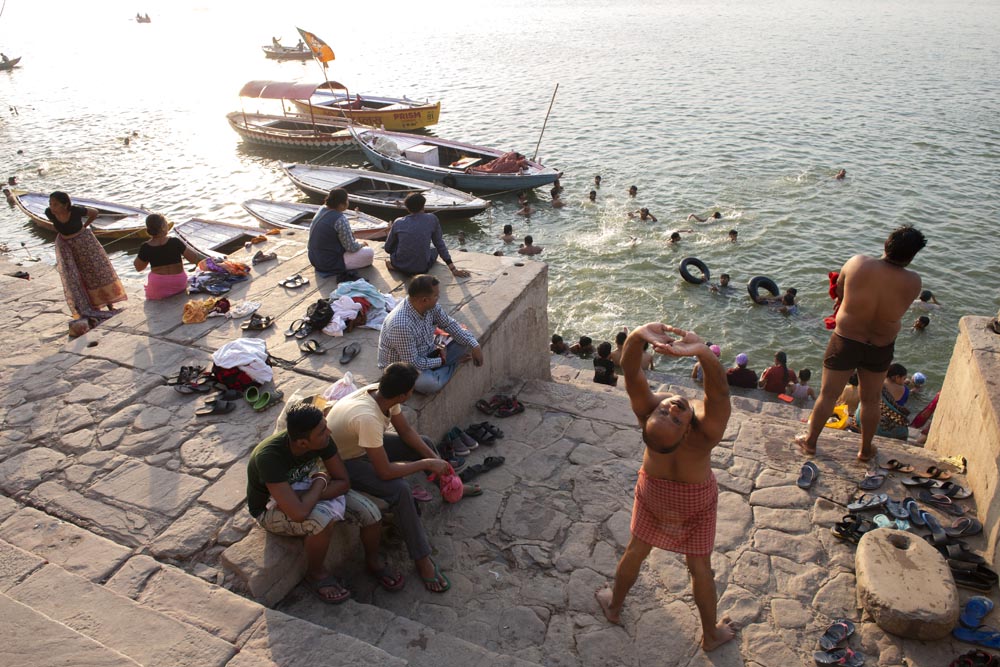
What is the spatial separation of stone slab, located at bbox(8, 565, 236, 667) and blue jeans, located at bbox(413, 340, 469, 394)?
8.88 feet

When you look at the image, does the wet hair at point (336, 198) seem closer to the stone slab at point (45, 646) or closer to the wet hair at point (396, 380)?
the wet hair at point (396, 380)

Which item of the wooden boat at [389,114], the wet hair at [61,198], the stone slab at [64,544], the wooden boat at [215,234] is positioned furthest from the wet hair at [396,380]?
the wooden boat at [389,114]

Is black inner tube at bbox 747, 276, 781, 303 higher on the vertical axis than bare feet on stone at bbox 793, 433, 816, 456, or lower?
lower

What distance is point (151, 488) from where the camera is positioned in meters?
5.29

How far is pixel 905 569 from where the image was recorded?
4.61m

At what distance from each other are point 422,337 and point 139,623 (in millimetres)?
3162

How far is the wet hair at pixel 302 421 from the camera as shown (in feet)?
13.1

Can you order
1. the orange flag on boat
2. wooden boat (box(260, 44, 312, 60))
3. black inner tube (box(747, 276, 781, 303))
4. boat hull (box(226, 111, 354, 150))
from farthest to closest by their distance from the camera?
wooden boat (box(260, 44, 312, 60)) → the orange flag on boat → boat hull (box(226, 111, 354, 150)) → black inner tube (box(747, 276, 781, 303))

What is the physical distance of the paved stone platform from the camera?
4.06 meters

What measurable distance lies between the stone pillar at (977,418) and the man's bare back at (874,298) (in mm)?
869

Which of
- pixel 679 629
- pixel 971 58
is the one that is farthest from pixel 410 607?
pixel 971 58

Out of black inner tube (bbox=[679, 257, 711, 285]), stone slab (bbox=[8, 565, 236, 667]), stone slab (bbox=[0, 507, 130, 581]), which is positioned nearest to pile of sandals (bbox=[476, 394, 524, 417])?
stone slab (bbox=[0, 507, 130, 581])

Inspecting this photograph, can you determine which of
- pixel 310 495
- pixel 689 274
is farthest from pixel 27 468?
pixel 689 274

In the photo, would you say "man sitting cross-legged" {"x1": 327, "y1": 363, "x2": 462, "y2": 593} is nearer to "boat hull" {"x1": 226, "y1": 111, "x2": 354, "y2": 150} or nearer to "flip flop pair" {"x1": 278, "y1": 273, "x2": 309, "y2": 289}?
"flip flop pair" {"x1": 278, "y1": 273, "x2": 309, "y2": 289}
